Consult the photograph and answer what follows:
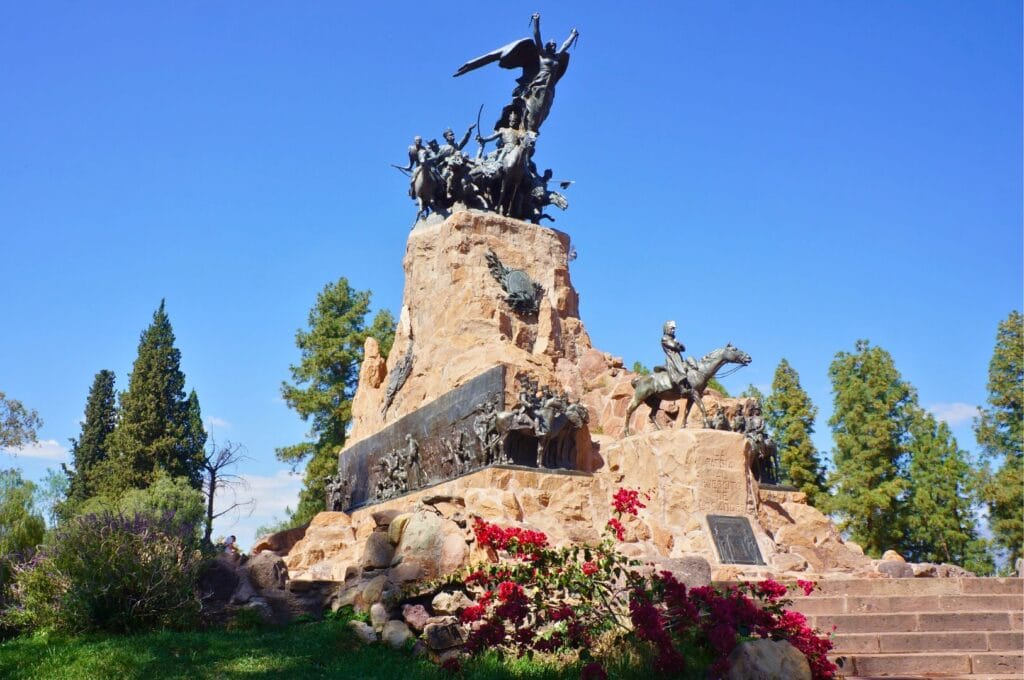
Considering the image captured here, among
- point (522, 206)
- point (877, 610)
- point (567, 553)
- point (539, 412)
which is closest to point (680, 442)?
point (539, 412)

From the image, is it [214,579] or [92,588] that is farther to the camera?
[214,579]

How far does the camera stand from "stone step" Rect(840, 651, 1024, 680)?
9.21m

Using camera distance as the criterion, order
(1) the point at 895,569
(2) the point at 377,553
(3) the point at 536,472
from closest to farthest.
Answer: (2) the point at 377,553
(1) the point at 895,569
(3) the point at 536,472

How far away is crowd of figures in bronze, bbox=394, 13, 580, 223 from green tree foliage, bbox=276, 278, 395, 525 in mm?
15342

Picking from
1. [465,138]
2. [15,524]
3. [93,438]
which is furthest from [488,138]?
[93,438]

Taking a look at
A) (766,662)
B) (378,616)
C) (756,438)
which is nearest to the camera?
(766,662)

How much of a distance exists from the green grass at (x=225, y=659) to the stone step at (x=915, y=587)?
4.64 meters

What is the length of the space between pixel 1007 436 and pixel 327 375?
27.0 metres

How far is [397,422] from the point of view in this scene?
21641mm

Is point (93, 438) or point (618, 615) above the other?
point (93, 438)

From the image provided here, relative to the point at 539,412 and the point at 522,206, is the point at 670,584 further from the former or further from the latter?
the point at 522,206

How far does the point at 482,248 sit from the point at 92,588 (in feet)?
43.1

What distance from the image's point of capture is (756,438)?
1739cm

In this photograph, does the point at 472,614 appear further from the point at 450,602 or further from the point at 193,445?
the point at 193,445
